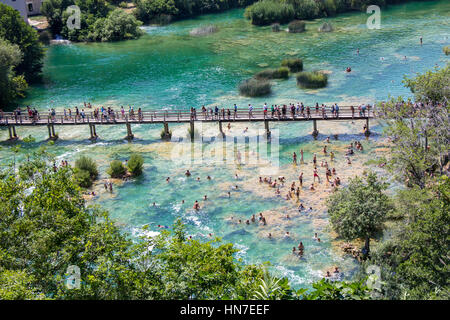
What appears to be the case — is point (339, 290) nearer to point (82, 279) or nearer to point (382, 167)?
point (82, 279)

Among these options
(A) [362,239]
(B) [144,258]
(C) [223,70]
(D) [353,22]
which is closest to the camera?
(B) [144,258]

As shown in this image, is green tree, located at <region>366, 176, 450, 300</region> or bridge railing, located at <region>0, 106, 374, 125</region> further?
bridge railing, located at <region>0, 106, 374, 125</region>

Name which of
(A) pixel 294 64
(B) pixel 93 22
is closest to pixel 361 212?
(A) pixel 294 64

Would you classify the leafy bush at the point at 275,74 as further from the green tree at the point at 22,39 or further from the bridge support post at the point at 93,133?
the green tree at the point at 22,39

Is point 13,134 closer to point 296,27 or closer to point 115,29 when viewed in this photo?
point 115,29

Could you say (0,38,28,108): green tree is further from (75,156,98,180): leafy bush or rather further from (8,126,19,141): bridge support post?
(75,156,98,180): leafy bush

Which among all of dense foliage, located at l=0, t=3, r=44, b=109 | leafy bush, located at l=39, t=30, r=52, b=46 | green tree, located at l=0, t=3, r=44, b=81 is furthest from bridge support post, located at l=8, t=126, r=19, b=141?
leafy bush, located at l=39, t=30, r=52, b=46
